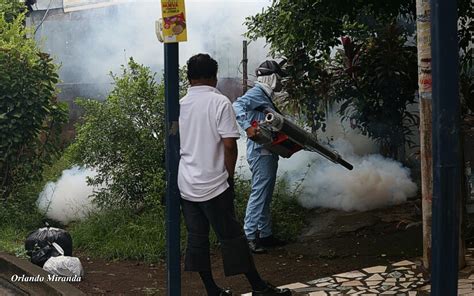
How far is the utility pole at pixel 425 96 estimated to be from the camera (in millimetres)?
5250

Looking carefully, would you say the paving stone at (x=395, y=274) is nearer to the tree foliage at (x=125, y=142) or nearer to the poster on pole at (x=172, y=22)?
the poster on pole at (x=172, y=22)

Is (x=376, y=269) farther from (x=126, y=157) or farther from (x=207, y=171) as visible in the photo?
(x=126, y=157)

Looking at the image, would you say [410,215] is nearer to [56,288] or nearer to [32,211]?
[56,288]

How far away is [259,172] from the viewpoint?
23.2ft

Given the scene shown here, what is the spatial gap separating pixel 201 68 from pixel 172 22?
2.68 ft

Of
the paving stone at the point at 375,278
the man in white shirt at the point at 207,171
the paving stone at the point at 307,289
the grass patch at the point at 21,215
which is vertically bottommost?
the paving stone at the point at 307,289

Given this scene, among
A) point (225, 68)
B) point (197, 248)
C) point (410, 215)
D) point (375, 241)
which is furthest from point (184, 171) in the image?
point (225, 68)

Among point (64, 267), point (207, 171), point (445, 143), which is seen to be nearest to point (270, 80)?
point (207, 171)

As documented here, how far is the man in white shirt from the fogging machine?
1.05 metres

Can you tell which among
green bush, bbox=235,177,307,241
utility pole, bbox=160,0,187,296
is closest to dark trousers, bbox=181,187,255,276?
utility pole, bbox=160,0,187,296

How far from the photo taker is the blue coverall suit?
6.91 m

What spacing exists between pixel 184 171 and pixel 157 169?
2.82 meters

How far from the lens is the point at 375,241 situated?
721cm

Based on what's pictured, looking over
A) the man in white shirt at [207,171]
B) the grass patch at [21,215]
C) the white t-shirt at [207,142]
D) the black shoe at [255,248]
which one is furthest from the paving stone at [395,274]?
the grass patch at [21,215]
